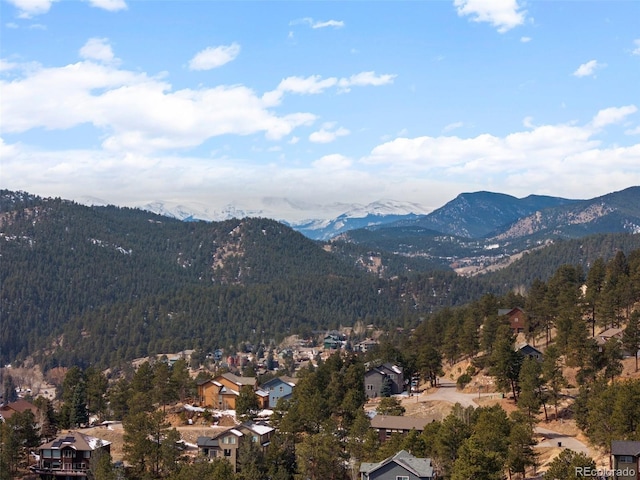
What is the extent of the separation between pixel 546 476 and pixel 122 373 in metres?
148

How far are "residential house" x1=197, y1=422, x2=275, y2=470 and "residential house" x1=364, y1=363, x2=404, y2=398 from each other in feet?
79.0

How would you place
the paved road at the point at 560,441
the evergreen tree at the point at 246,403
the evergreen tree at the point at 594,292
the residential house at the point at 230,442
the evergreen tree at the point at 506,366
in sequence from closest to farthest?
the paved road at the point at 560,441 → the residential house at the point at 230,442 → the evergreen tree at the point at 506,366 → the evergreen tree at the point at 246,403 → the evergreen tree at the point at 594,292

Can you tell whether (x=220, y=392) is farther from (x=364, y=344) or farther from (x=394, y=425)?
(x=364, y=344)

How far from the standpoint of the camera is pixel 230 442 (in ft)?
231

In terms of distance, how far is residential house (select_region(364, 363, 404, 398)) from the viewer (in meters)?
93.6

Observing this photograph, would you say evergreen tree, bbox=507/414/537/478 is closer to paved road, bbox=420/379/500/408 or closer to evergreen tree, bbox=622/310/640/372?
paved road, bbox=420/379/500/408

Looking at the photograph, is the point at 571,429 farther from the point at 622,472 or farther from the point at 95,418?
the point at 95,418

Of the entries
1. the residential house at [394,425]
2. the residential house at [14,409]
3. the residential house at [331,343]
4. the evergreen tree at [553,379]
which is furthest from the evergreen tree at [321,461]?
the residential house at [331,343]

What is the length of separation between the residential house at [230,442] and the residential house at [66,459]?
10427 mm

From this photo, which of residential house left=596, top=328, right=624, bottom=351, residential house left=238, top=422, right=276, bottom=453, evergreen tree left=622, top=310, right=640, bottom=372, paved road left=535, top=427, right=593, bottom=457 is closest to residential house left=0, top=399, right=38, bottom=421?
residential house left=238, top=422, right=276, bottom=453

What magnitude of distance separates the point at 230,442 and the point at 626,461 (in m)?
36.8

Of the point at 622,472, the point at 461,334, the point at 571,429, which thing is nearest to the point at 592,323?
the point at 461,334

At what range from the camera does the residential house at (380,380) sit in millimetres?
93562

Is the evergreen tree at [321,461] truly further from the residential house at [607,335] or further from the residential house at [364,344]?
the residential house at [364,344]
